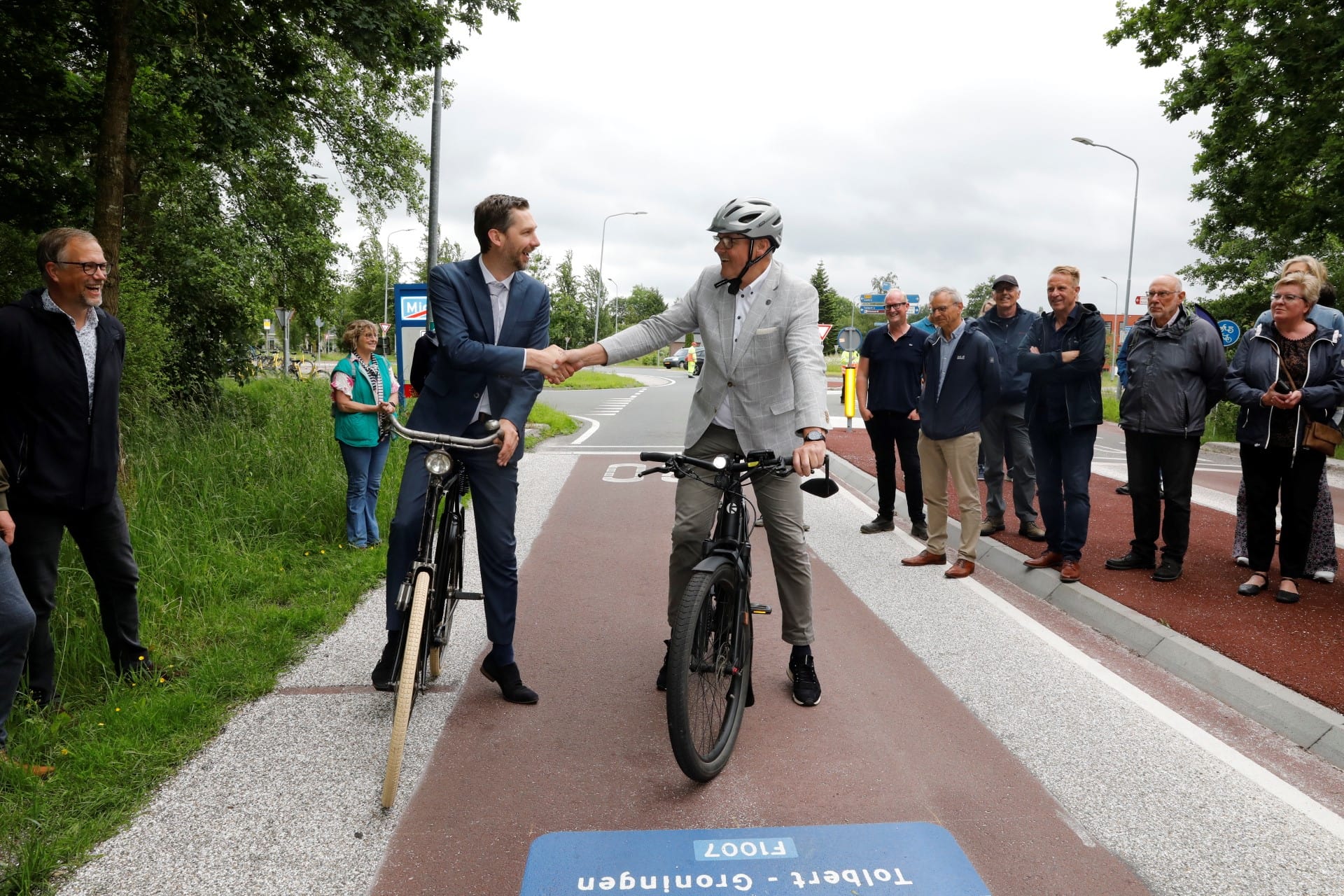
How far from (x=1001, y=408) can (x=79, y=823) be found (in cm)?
716

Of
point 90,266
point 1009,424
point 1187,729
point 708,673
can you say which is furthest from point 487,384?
point 1009,424

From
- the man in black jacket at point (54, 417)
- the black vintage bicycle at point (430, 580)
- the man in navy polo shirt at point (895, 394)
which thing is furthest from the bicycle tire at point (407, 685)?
the man in navy polo shirt at point (895, 394)

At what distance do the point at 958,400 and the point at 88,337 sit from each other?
210 inches

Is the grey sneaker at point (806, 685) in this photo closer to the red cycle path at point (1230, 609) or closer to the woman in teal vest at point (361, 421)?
the red cycle path at point (1230, 609)

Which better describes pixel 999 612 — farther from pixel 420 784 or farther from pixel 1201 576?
pixel 420 784

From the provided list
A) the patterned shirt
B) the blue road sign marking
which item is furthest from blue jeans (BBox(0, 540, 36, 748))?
the blue road sign marking

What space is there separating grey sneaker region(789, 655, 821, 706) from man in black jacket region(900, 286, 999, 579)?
2.83 metres

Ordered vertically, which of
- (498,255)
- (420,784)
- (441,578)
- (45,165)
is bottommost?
(420,784)

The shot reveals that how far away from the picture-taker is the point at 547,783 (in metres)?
3.38

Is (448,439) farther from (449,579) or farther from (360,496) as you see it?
(360,496)

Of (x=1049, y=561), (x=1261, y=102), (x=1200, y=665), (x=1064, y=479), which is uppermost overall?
(x=1261, y=102)

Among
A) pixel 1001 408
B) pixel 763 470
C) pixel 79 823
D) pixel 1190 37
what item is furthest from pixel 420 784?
pixel 1190 37

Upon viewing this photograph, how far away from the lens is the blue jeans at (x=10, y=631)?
124 inches

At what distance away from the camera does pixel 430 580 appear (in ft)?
11.4
